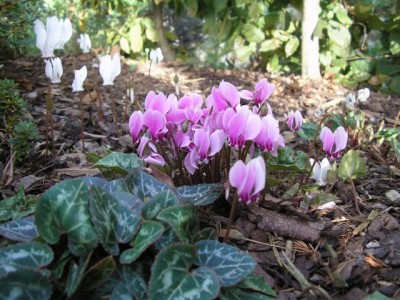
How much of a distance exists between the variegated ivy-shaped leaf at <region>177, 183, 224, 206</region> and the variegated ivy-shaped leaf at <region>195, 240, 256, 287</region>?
0.22 m

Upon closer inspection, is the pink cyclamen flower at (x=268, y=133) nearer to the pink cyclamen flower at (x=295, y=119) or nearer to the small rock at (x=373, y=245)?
the pink cyclamen flower at (x=295, y=119)

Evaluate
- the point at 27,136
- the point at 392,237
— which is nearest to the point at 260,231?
the point at 392,237

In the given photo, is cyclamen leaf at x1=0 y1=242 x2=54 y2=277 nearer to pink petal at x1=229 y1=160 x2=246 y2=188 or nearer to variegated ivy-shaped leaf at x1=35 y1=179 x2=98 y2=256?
variegated ivy-shaped leaf at x1=35 y1=179 x2=98 y2=256

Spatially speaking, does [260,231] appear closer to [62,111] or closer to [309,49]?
[62,111]

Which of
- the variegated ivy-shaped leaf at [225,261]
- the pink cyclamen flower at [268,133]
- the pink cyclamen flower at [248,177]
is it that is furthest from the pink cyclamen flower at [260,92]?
the variegated ivy-shaped leaf at [225,261]

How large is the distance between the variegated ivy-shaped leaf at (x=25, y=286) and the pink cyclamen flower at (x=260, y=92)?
0.93 metres

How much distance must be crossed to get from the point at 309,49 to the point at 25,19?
289cm

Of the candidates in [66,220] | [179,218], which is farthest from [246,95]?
[66,220]

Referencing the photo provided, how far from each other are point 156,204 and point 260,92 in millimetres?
589

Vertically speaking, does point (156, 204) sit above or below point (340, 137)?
below

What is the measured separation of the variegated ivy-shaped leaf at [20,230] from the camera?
4.39ft

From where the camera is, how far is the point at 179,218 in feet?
4.57

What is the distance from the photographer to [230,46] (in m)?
5.24

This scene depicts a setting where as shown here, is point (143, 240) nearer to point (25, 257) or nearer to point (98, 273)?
point (98, 273)
